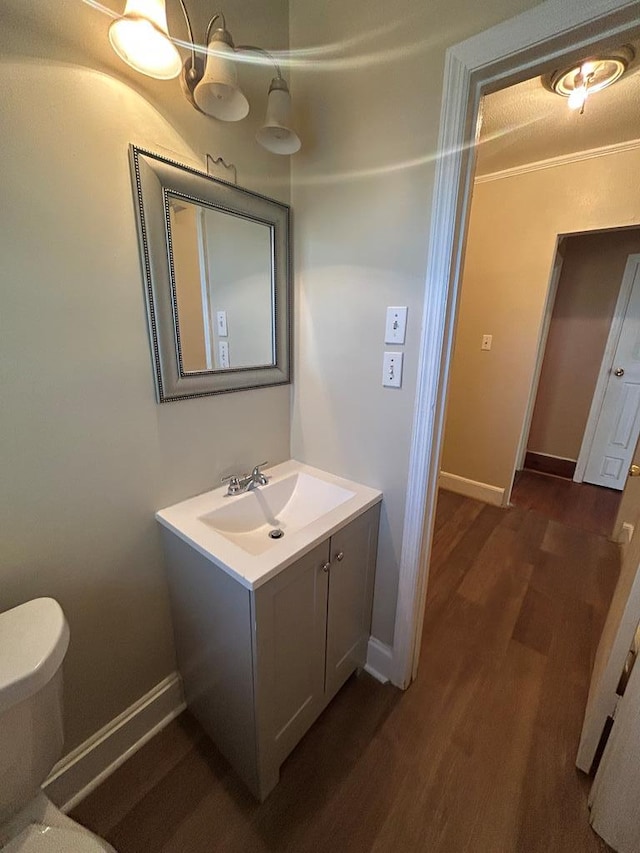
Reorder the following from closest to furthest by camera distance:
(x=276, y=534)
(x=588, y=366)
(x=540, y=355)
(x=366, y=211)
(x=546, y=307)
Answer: (x=366, y=211)
(x=276, y=534)
(x=546, y=307)
(x=588, y=366)
(x=540, y=355)

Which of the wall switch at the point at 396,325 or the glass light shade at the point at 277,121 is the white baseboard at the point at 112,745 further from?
the glass light shade at the point at 277,121

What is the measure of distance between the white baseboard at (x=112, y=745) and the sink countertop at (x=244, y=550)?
0.69 m

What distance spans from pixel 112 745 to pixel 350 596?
3.02 ft

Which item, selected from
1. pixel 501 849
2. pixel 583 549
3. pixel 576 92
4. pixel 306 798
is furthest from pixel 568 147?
pixel 306 798

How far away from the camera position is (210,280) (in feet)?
3.76

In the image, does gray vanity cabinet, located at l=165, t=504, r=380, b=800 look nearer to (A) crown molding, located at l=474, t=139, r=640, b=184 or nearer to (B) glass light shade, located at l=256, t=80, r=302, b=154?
(B) glass light shade, located at l=256, t=80, r=302, b=154

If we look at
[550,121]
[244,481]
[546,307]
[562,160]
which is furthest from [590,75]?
[244,481]

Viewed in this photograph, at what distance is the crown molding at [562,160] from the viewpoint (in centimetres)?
191

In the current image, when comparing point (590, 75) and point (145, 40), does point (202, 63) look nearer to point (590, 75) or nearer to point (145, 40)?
point (145, 40)

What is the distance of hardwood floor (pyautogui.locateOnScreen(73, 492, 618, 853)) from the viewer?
38.7 inches

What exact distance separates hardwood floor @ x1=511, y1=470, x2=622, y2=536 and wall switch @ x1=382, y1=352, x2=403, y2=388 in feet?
7.50

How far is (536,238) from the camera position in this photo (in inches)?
89.7

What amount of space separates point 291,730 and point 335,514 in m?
0.72

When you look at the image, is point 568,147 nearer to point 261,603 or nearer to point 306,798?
point 261,603
